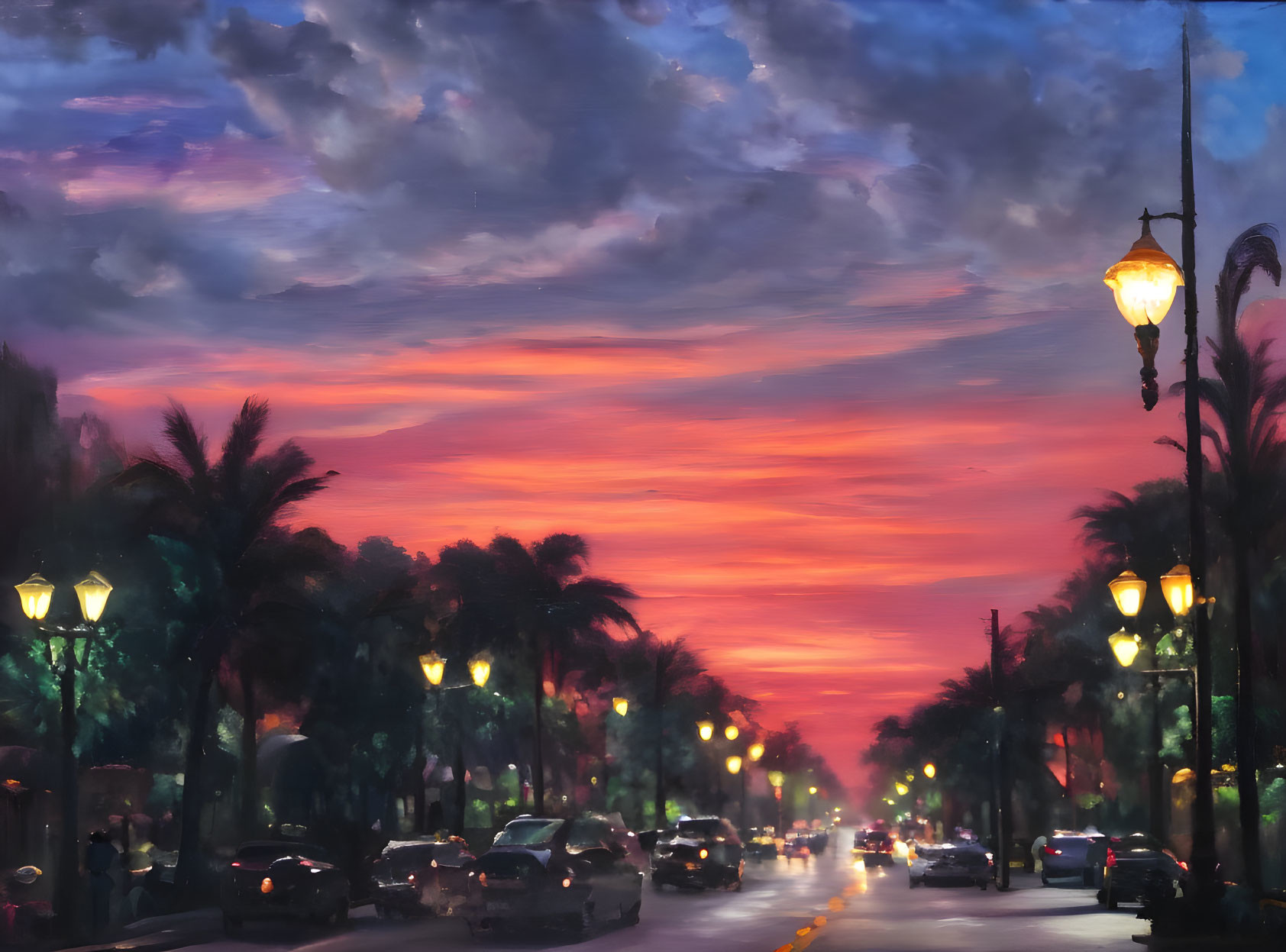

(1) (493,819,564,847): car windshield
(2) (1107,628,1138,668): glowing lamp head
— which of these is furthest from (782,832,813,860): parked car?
(1) (493,819,564,847): car windshield

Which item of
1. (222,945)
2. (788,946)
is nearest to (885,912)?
(788,946)

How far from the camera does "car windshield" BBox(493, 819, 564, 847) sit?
29.0 metres

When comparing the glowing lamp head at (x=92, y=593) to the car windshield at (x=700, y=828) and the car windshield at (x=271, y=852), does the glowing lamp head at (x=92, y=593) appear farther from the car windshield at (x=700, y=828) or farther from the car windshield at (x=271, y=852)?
the car windshield at (x=700, y=828)

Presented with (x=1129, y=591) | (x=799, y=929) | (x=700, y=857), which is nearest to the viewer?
(x=1129, y=591)

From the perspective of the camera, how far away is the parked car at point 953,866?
5219 cm

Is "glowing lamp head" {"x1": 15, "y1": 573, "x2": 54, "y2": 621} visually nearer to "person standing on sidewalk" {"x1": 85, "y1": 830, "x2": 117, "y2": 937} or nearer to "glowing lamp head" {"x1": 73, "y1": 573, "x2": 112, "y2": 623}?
"glowing lamp head" {"x1": 73, "y1": 573, "x2": 112, "y2": 623}

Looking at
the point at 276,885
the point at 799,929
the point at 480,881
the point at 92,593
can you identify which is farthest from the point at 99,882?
the point at 799,929

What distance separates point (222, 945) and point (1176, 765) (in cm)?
4222

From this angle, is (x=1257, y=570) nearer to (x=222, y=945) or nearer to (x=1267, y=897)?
(x=1267, y=897)

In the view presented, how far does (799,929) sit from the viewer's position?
28.0m

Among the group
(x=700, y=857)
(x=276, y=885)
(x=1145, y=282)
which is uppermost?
(x=1145, y=282)

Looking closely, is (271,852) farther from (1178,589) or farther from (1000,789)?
(1000,789)

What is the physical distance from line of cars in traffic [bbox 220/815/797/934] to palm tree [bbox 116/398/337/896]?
7.80 metres

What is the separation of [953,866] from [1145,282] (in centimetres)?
3783
